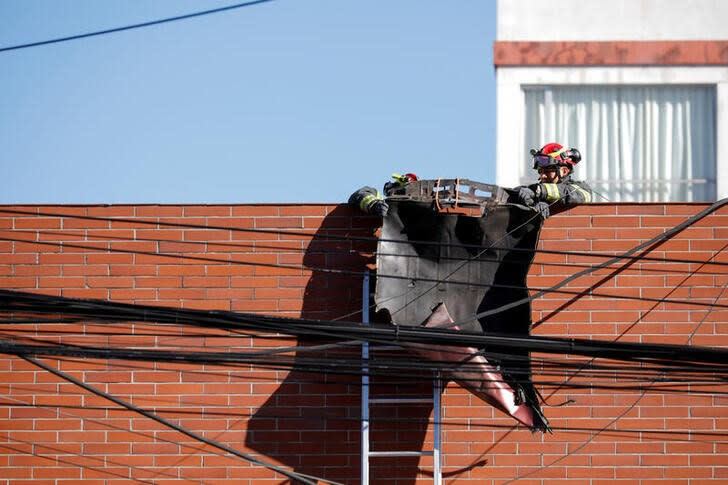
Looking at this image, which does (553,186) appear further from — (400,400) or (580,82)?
(580,82)

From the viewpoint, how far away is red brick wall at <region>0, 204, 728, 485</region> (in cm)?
1175

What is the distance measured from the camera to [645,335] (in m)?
11.9

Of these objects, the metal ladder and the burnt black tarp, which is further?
the burnt black tarp

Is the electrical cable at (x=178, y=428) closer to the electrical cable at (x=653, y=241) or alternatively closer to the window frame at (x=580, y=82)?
the electrical cable at (x=653, y=241)

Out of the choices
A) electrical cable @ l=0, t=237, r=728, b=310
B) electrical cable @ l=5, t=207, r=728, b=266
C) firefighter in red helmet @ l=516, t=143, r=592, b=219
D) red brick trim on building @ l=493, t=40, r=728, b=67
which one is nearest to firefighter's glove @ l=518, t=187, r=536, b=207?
firefighter in red helmet @ l=516, t=143, r=592, b=219

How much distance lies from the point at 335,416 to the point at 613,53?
7.28 meters

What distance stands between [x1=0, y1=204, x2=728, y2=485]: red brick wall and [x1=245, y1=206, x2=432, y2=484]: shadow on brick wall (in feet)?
0.04

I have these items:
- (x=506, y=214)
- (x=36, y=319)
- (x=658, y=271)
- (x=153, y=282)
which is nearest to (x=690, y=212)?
(x=658, y=271)

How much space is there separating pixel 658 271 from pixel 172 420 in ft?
13.6

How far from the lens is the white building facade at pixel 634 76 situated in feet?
56.6

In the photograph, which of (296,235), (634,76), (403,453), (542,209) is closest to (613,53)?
(634,76)

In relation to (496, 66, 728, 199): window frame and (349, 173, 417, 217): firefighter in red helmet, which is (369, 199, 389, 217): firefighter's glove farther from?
(496, 66, 728, 199): window frame

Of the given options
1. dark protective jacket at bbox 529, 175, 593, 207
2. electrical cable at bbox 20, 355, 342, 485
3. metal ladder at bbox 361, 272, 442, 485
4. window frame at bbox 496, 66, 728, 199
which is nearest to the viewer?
electrical cable at bbox 20, 355, 342, 485

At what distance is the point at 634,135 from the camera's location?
1744 cm
